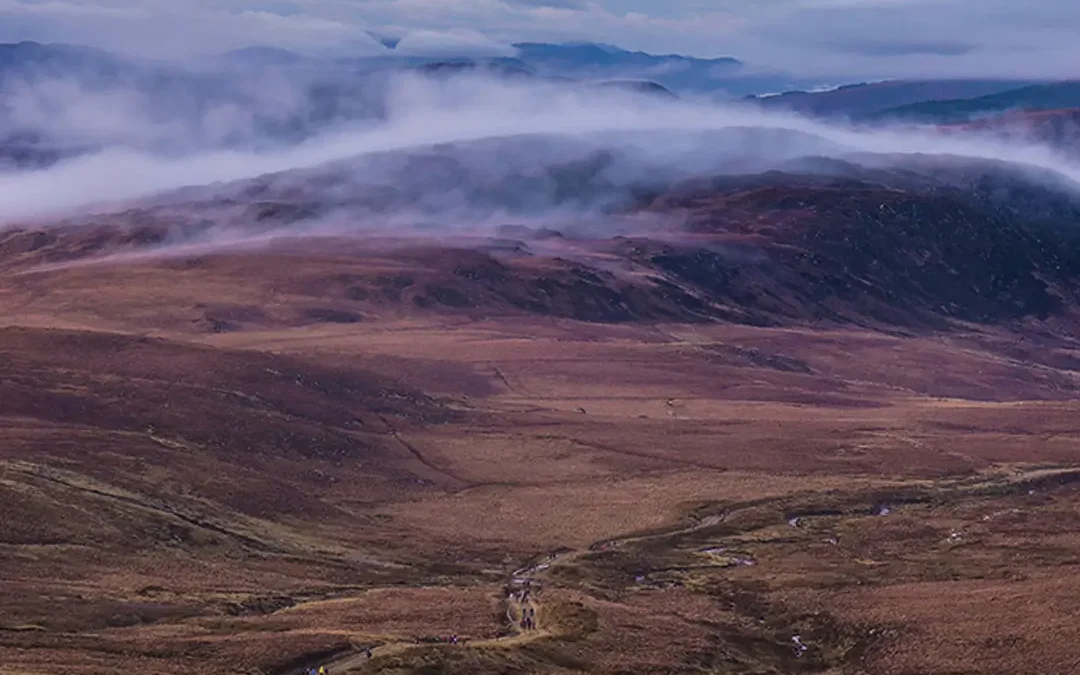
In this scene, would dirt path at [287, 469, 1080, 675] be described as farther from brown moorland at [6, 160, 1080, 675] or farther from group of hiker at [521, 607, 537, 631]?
brown moorland at [6, 160, 1080, 675]

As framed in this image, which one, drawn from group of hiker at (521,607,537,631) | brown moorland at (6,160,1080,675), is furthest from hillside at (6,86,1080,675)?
Answer: group of hiker at (521,607,537,631)

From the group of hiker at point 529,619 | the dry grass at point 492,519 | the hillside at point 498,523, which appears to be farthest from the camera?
the group of hiker at point 529,619

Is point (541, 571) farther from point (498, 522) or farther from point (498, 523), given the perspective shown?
point (498, 522)

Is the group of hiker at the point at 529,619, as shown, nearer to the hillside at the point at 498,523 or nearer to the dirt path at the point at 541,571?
the dirt path at the point at 541,571

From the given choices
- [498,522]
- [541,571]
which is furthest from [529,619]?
[498,522]

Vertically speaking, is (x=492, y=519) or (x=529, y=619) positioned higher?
(x=529, y=619)

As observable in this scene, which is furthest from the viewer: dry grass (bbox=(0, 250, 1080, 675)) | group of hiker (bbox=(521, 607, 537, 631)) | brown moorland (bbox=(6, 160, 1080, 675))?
group of hiker (bbox=(521, 607, 537, 631))

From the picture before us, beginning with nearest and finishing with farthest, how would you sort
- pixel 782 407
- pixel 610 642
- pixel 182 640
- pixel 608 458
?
pixel 182 640
pixel 610 642
pixel 608 458
pixel 782 407

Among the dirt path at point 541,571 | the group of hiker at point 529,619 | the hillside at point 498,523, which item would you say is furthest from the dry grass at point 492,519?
the group of hiker at point 529,619

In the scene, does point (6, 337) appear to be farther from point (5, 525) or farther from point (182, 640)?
point (182, 640)

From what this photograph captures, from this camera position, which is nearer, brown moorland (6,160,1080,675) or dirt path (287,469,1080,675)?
dirt path (287,469,1080,675)

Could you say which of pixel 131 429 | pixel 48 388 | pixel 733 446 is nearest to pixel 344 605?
pixel 131 429
